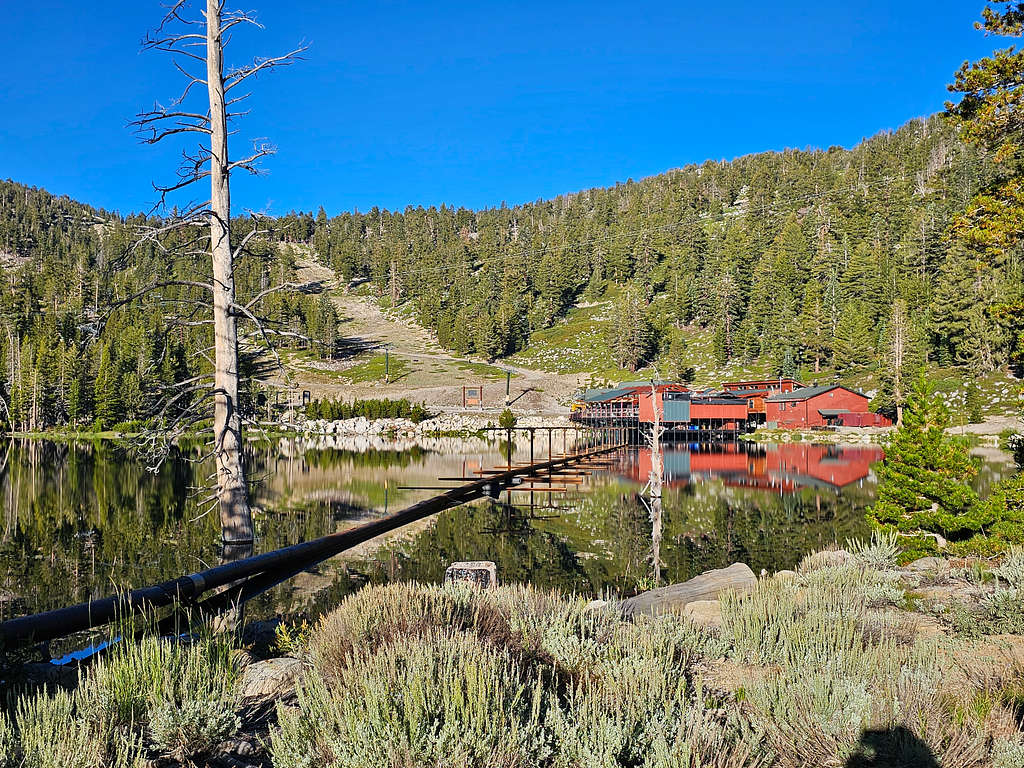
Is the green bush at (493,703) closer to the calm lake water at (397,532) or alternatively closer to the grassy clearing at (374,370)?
the calm lake water at (397,532)

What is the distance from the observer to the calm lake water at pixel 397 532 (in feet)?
52.1

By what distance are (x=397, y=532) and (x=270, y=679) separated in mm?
18245

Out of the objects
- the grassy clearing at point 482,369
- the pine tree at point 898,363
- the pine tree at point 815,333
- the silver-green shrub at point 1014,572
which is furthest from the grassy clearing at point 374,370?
the silver-green shrub at point 1014,572

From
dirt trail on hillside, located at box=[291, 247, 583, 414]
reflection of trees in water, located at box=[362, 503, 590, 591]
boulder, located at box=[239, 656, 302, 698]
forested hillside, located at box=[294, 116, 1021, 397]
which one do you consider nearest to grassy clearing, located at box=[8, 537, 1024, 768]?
boulder, located at box=[239, 656, 302, 698]

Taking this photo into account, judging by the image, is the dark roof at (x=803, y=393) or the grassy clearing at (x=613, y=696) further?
the dark roof at (x=803, y=393)

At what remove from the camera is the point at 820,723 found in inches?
145

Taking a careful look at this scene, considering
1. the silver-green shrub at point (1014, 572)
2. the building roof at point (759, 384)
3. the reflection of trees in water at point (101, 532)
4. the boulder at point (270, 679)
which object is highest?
the building roof at point (759, 384)

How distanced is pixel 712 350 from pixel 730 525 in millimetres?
77701

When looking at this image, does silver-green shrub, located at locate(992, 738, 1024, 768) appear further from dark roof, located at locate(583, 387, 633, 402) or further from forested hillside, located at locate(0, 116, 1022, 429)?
dark roof, located at locate(583, 387, 633, 402)

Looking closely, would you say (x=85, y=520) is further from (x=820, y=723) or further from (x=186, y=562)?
(x=820, y=723)

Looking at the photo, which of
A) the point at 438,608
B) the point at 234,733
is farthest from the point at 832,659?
the point at 234,733

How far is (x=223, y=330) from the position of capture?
8.33m

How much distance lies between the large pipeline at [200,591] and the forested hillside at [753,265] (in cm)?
5055

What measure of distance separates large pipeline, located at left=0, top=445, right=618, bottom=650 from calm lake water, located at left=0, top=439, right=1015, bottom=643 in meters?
1.30
